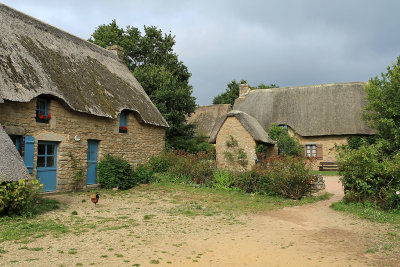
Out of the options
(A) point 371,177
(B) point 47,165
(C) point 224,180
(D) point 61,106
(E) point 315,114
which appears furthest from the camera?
(E) point 315,114

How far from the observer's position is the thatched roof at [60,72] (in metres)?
10.3

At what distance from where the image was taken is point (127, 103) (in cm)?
1477

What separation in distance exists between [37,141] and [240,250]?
8487 millimetres

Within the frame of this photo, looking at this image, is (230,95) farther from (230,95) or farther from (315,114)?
(315,114)

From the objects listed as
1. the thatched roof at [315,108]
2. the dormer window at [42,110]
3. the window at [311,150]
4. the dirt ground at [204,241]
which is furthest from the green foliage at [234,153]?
the dormer window at [42,110]

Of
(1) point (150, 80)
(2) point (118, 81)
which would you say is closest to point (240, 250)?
(2) point (118, 81)

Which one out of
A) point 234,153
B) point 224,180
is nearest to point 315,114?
point 234,153

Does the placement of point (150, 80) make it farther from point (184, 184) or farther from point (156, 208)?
point (156, 208)

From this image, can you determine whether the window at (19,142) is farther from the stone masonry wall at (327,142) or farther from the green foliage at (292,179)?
the stone masonry wall at (327,142)

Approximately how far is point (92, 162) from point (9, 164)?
5944 millimetres

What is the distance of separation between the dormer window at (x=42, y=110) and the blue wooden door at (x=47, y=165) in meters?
0.82

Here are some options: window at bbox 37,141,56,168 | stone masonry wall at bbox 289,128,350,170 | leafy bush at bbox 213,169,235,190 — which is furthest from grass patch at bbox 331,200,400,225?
stone masonry wall at bbox 289,128,350,170

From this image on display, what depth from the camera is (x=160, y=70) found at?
22.8 metres

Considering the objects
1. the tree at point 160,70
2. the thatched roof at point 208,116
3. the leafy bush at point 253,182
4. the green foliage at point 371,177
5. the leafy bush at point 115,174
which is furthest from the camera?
the thatched roof at point 208,116
